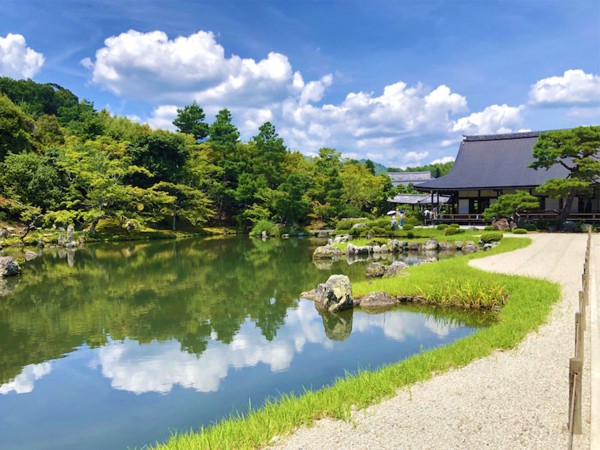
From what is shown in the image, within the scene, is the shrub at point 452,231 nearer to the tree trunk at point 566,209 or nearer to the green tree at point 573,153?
the green tree at point 573,153

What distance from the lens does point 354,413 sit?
450 cm

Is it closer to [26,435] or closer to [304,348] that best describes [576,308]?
[304,348]

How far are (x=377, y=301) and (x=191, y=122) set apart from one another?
3634 centimetres

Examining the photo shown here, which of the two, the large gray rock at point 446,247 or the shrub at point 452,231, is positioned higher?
the shrub at point 452,231

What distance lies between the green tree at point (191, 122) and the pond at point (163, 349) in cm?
2906

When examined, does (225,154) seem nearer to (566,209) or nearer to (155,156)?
(155,156)

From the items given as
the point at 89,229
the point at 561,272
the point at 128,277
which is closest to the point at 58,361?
the point at 128,277

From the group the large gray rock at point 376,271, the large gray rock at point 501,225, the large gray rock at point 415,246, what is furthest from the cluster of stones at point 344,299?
the large gray rock at point 501,225

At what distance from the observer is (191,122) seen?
4269cm

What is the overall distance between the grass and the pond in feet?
2.97

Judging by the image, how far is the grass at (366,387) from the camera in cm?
416

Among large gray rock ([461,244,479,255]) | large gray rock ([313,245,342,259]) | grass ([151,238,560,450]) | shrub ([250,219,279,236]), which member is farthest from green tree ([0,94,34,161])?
grass ([151,238,560,450])

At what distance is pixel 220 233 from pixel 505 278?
29.9 metres

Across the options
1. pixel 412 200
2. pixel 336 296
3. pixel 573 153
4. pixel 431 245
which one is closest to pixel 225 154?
pixel 412 200
